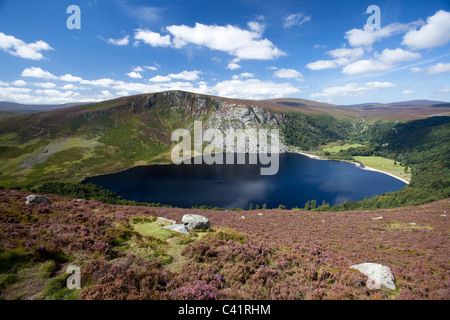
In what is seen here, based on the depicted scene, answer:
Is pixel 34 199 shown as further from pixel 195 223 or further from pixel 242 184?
pixel 242 184

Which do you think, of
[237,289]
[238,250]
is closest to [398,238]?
[238,250]

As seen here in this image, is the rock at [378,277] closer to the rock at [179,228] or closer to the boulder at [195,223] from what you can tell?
the boulder at [195,223]

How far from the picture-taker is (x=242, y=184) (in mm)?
124625

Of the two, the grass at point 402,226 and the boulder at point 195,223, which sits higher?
the boulder at point 195,223

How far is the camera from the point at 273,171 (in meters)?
160

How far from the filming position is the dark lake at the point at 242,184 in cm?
10125

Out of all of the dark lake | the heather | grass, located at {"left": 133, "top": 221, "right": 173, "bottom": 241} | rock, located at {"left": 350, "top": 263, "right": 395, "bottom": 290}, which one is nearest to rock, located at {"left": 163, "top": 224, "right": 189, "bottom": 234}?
grass, located at {"left": 133, "top": 221, "right": 173, "bottom": 241}

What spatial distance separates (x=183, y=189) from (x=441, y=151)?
26765cm

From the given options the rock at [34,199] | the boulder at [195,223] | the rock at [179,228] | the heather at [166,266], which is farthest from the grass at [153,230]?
the rock at [34,199]

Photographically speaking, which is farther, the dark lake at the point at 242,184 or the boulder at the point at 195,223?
the dark lake at the point at 242,184

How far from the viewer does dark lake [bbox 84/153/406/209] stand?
332ft

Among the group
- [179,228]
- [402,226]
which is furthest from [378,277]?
[402,226]

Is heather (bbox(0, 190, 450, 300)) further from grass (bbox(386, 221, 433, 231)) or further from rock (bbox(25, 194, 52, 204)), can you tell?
grass (bbox(386, 221, 433, 231))

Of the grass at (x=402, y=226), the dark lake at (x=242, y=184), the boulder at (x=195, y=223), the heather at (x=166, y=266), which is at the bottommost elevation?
the dark lake at (x=242, y=184)
